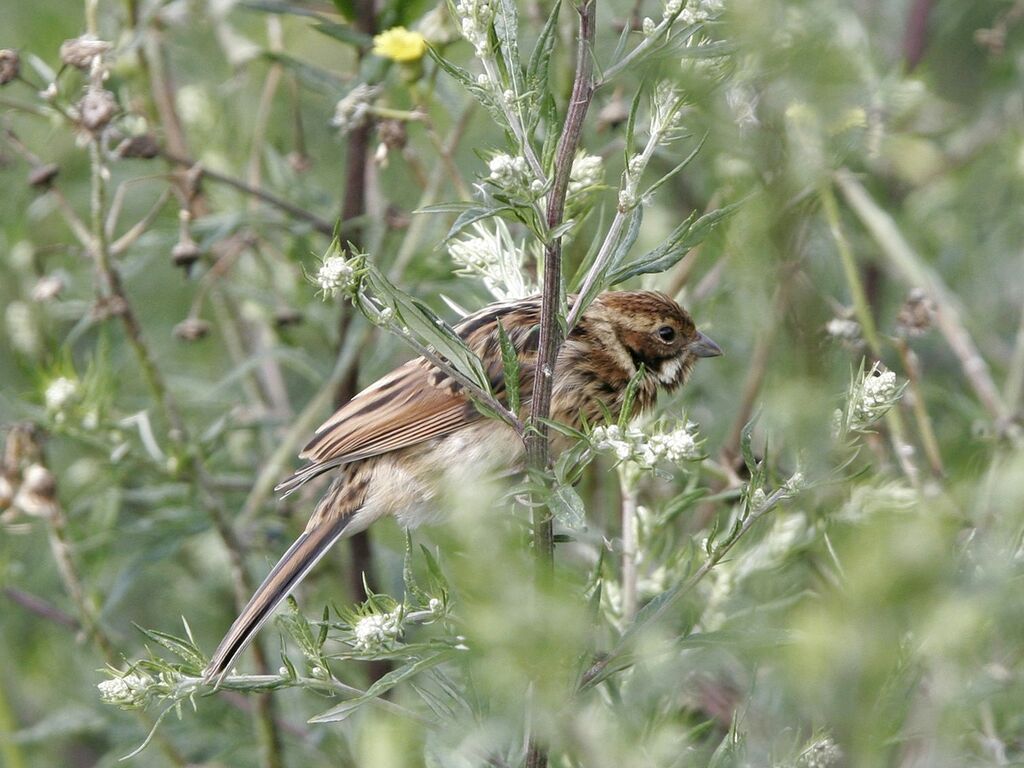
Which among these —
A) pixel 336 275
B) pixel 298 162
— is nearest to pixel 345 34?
pixel 298 162

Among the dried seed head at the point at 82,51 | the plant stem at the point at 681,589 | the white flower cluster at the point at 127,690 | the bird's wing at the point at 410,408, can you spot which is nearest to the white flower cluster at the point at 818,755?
the plant stem at the point at 681,589

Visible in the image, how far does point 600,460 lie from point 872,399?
1.77 meters

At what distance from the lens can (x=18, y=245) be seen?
4.06 m

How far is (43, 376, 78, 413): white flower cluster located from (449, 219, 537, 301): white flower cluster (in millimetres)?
1182

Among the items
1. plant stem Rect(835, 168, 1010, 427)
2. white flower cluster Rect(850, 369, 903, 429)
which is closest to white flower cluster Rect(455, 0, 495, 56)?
white flower cluster Rect(850, 369, 903, 429)

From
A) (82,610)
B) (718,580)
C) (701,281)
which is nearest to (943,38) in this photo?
(701,281)

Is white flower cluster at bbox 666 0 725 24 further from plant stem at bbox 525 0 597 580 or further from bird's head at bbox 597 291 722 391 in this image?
bird's head at bbox 597 291 722 391

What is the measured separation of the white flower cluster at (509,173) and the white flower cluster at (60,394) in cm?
185

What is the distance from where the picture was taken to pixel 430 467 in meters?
3.22

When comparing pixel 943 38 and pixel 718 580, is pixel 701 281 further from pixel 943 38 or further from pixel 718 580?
Result: pixel 943 38

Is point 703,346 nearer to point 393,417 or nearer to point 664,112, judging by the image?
point 393,417

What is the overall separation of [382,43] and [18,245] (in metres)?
→ 1.57

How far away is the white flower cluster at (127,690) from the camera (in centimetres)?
179

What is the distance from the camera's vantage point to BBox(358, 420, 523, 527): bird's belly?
3094 mm
